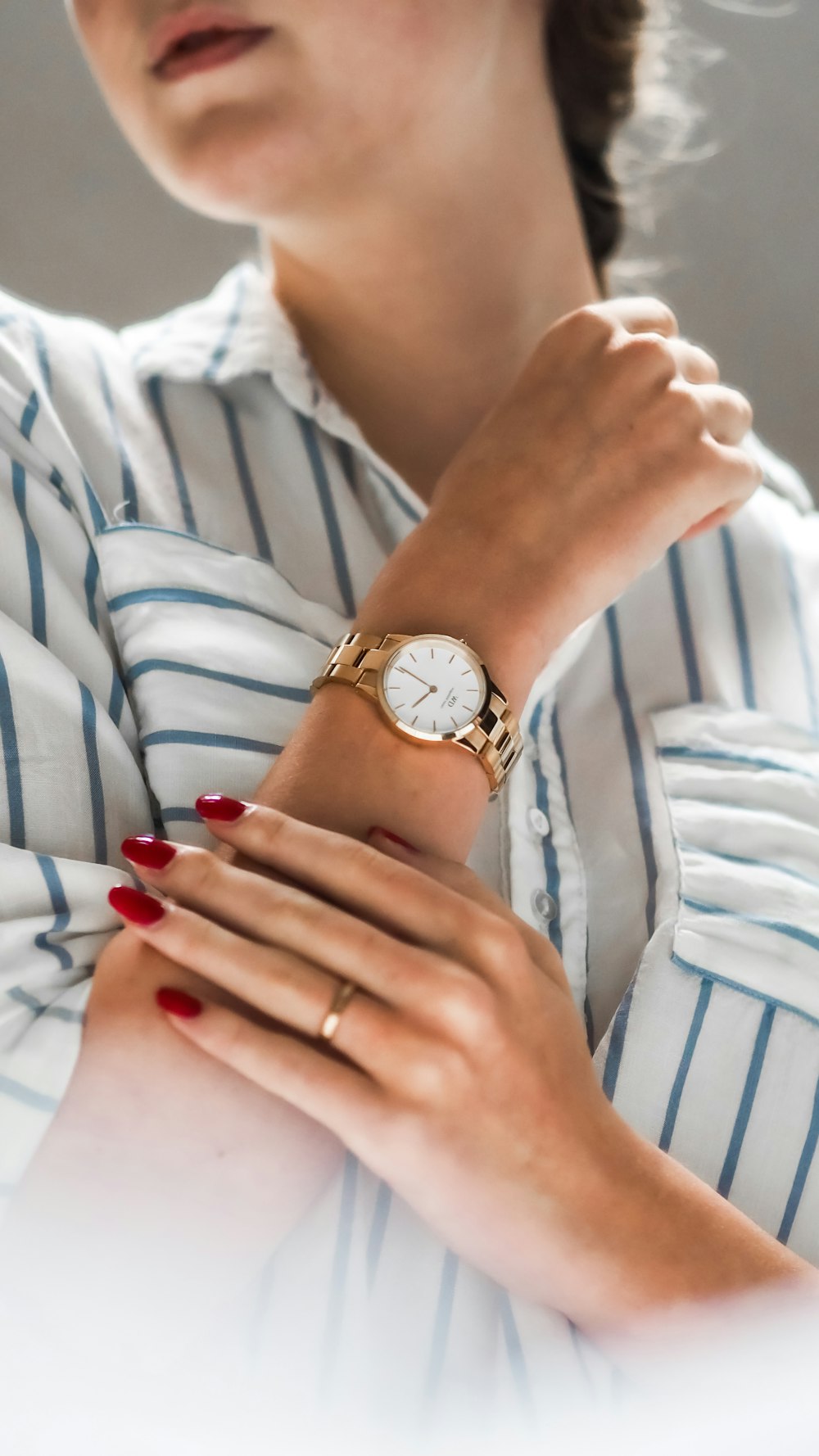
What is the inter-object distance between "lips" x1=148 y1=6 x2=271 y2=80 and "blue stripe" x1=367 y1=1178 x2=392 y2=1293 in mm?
709

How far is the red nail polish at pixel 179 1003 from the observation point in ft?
1.66

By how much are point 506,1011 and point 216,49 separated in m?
0.66

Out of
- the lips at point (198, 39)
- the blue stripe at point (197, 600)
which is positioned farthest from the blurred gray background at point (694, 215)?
the blue stripe at point (197, 600)

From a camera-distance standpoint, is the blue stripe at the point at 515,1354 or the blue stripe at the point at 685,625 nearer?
the blue stripe at the point at 515,1354

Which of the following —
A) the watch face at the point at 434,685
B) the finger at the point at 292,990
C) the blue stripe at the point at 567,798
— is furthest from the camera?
the blue stripe at the point at 567,798

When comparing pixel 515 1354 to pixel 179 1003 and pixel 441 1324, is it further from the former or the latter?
pixel 179 1003

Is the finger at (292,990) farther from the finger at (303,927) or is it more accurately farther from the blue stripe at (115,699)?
the blue stripe at (115,699)

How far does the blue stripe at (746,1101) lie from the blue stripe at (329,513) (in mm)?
381

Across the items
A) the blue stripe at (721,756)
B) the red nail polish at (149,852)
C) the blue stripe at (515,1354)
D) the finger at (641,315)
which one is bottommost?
the blue stripe at (515,1354)

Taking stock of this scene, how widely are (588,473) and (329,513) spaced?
21 cm

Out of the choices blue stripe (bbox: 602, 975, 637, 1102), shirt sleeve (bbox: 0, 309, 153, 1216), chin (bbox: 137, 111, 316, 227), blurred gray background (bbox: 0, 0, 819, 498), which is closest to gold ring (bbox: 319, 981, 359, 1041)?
shirt sleeve (bbox: 0, 309, 153, 1216)

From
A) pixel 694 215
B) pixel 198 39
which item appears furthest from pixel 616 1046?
pixel 694 215

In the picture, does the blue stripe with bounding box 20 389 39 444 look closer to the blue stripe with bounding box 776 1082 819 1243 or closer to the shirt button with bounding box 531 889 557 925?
the shirt button with bounding box 531 889 557 925

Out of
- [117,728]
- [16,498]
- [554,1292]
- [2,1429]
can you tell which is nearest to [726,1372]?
[554,1292]
